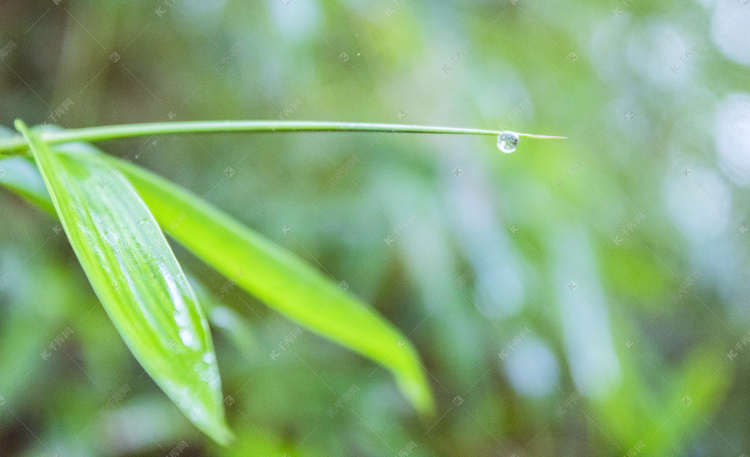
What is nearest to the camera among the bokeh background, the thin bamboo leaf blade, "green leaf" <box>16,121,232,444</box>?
"green leaf" <box>16,121,232,444</box>

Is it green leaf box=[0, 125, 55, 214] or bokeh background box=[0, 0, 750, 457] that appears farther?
bokeh background box=[0, 0, 750, 457]

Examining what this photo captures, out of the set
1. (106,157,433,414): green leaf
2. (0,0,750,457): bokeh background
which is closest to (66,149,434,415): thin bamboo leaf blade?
(106,157,433,414): green leaf

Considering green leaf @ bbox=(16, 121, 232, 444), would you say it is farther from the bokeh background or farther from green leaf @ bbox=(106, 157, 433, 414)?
the bokeh background

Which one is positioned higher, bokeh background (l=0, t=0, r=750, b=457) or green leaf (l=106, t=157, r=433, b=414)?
green leaf (l=106, t=157, r=433, b=414)

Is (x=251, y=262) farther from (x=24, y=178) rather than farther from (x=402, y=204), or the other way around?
(x=402, y=204)

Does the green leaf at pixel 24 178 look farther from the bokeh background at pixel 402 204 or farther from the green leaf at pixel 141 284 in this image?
the bokeh background at pixel 402 204

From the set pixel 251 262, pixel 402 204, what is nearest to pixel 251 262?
pixel 251 262

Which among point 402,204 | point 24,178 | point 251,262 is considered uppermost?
point 24,178
